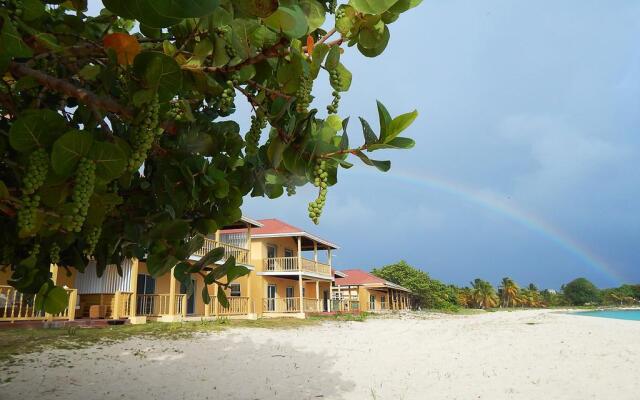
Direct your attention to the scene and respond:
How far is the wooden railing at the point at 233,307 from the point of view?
22.5 meters

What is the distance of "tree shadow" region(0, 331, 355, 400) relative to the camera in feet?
23.2

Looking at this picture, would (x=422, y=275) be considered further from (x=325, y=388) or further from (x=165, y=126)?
(x=165, y=126)

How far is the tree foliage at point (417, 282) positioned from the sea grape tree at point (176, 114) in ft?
189

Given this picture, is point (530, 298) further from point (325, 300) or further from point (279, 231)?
point (279, 231)

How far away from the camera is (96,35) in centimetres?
285

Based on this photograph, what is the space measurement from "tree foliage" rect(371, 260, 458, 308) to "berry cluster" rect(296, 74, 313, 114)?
192 feet

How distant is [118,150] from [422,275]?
202 ft

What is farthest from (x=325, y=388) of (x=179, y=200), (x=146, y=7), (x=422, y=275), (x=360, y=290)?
(x=422, y=275)

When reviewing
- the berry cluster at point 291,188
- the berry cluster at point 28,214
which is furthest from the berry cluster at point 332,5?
the berry cluster at point 28,214

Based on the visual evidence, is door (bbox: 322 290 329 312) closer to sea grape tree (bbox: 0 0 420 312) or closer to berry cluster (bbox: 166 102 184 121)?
sea grape tree (bbox: 0 0 420 312)

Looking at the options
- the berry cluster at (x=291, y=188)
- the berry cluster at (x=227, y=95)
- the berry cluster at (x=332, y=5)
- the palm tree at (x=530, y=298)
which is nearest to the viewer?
the berry cluster at (x=227, y=95)

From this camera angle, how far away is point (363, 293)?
159 ft

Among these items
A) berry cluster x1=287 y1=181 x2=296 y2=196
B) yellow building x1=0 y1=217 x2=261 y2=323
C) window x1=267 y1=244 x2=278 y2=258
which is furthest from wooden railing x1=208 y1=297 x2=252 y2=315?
berry cluster x1=287 y1=181 x2=296 y2=196

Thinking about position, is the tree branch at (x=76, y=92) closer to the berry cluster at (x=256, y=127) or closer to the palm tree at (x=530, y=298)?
the berry cluster at (x=256, y=127)
